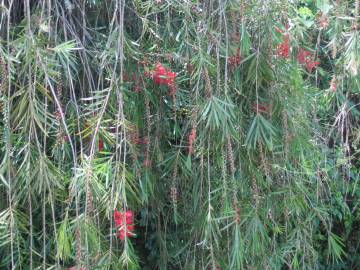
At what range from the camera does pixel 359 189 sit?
3600 millimetres

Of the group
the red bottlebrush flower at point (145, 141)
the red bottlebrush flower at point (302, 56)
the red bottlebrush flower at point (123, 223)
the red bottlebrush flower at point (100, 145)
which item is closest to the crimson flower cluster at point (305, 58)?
the red bottlebrush flower at point (302, 56)

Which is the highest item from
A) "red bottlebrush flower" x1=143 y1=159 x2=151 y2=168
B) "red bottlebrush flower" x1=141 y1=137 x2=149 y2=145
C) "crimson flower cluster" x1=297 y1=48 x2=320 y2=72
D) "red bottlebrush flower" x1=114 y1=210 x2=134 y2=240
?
"crimson flower cluster" x1=297 y1=48 x2=320 y2=72

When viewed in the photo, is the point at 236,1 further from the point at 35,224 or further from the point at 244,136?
the point at 35,224

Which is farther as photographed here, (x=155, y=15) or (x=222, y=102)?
(x=155, y=15)

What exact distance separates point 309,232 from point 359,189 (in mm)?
1268

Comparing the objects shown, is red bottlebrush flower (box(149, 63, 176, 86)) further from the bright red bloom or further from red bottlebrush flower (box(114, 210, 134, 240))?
red bottlebrush flower (box(114, 210, 134, 240))

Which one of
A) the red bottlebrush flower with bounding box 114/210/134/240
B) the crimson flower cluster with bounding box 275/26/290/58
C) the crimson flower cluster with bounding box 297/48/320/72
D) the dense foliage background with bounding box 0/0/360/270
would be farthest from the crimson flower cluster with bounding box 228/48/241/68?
the red bottlebrush flower with bounding box 114/210/134/240

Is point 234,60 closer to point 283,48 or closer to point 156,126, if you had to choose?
point 283,48

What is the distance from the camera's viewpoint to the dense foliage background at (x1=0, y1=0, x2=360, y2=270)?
1.72 m

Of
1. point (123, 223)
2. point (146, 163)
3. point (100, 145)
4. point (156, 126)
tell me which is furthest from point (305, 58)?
point (123, 223)

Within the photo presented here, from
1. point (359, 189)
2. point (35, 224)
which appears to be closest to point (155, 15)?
point (35, 224)

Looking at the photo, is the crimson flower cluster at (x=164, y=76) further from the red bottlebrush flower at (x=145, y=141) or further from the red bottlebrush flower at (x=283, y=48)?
the red bottlebrush flower at (x=283, y=48)

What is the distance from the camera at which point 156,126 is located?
7.06ft

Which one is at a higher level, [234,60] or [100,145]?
[234,60]
